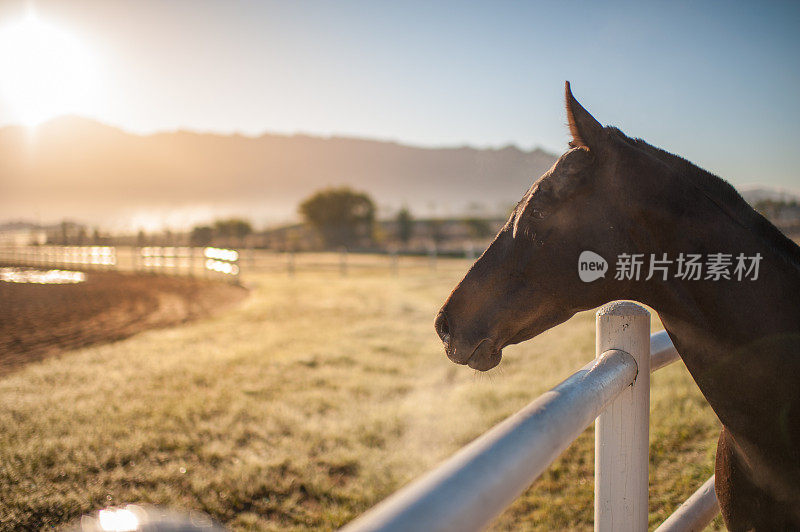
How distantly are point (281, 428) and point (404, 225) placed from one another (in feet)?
138

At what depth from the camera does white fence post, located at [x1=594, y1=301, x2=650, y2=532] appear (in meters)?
1.47

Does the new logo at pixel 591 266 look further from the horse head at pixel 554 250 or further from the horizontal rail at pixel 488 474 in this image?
the horizontal rail at pixel 488 474

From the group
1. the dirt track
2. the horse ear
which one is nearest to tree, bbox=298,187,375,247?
the dirt track

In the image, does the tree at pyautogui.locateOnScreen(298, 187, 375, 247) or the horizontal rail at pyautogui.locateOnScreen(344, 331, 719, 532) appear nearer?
the horizontal rail at pyautogui.locateOnScreen(344, 331, 719, 532)

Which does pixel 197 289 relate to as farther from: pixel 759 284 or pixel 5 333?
pixel 759 284

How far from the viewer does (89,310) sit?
10.1 m

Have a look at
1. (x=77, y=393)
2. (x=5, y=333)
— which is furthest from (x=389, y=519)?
(x=5, y=333)

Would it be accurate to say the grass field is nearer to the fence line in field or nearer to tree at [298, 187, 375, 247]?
the fence line in field

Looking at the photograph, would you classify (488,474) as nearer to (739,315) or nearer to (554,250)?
(554,250)

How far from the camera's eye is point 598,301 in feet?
5.31

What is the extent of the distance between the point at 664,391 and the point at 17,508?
4972 millimetres

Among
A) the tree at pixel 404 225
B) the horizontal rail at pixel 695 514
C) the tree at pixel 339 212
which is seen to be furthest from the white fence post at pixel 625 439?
the tree at pixel 404 225

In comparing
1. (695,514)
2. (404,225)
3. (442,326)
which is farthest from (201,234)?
(695,514)

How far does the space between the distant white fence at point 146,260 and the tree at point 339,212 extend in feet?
67.7
